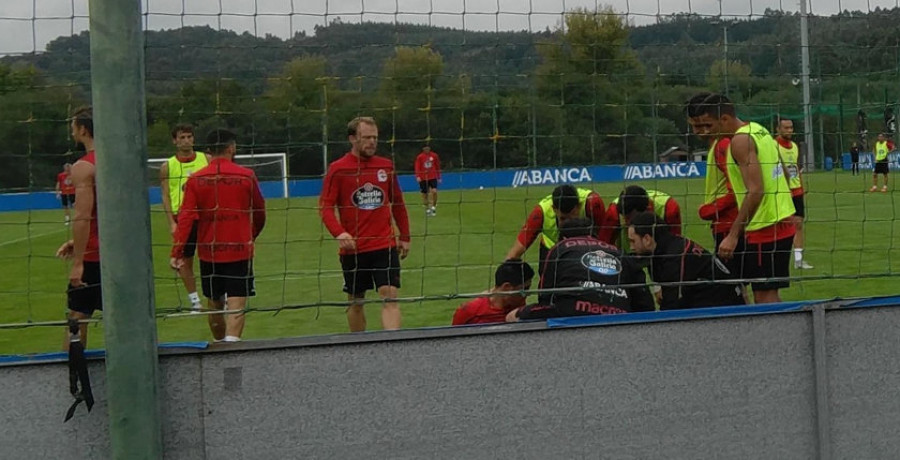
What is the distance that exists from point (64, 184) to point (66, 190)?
153 millimetres

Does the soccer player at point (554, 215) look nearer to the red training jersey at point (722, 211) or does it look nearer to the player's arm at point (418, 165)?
the red training jersey at point (722, 211)

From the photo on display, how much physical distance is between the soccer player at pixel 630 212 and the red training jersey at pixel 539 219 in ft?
0.27

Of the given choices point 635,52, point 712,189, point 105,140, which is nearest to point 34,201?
point 105,140

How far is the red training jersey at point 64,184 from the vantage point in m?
4.09

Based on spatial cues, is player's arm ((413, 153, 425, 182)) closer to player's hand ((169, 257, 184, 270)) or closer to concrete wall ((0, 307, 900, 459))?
concrete wall ((0, 307, 900, 459))

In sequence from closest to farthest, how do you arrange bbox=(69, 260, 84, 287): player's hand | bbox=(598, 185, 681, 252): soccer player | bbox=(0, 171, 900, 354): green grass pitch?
bbox=(0, 171, 900, 354): green grass pitch < bbox=(69, 260, 84, 287): player's hand < bbox=(598, 185, 681, 252): soccer player

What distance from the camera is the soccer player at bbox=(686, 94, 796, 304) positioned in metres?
4.93

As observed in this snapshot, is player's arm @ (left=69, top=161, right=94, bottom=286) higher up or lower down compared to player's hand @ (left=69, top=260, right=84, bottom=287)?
higher up

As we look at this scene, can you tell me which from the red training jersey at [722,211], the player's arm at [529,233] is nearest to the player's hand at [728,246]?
the red training jersey at [722,211]

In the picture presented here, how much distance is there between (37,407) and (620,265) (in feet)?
8.98

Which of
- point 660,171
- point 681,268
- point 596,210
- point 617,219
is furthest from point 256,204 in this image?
point 660,171

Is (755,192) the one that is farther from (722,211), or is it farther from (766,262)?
(722,211)

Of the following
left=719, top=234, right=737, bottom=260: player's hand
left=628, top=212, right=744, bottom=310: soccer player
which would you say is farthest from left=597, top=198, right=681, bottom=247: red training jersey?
left=719, top=234, right=737, bottom=260: player's hand

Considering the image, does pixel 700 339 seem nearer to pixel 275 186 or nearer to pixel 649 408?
pixel 649 408
